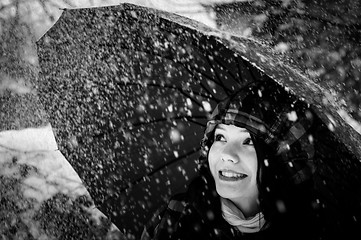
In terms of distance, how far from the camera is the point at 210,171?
1577 mm

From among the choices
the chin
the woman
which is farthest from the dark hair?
the chin

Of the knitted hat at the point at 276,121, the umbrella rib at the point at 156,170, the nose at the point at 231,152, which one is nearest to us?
the knitted hat at the point at 276,121

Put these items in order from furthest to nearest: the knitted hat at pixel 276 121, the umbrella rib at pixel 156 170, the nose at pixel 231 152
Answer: the umbrella rib at pixel 156 170 < the nose at pixel 231 152 < the knitted hat at pixel 276 121

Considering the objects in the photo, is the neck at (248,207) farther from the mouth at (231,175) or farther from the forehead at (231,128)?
the forehead at (231,128)

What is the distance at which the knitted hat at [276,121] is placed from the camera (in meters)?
Answer: 1.39

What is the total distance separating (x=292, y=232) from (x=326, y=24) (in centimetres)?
317

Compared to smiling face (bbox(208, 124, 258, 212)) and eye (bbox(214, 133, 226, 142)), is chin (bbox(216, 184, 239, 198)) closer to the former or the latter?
smiling face (bbox(208, 124, 258, 212))

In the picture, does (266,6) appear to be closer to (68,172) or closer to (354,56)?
(354,56)

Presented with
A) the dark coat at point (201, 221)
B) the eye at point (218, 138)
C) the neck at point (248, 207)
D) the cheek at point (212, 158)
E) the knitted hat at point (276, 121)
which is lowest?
the dark coat at point (201, 221)

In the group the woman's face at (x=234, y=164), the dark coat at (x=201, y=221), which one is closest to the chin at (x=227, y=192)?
the woman's face at (x=234, y=164)

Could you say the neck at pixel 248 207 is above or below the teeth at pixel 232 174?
below

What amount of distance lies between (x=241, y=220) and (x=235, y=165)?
259 millimetres

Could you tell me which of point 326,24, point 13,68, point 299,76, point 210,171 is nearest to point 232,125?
point 210,171

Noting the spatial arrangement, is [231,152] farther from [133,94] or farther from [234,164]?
[133,94]
